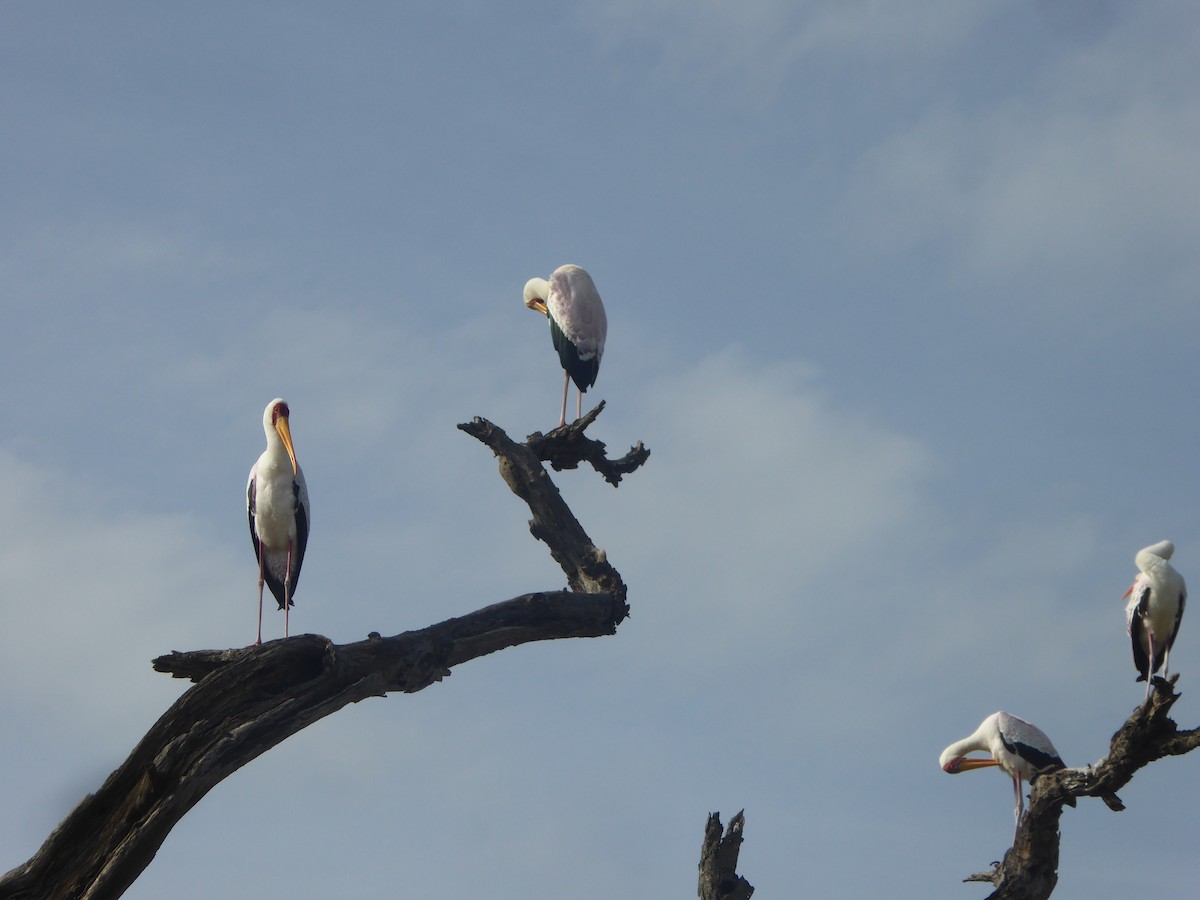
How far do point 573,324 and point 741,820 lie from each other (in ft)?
24.4

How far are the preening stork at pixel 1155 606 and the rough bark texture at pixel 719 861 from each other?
200 inches

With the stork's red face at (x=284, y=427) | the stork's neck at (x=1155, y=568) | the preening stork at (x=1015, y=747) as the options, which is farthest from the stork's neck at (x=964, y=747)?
the stork's red face at (x=284, y=427)

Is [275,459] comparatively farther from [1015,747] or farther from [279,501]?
[1015,747]

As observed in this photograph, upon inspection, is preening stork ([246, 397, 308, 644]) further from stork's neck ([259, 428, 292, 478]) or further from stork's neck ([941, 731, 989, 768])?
stork's neck ([941, 731, 989, 768])

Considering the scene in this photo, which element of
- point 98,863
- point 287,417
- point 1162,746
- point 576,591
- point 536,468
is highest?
point 287,417

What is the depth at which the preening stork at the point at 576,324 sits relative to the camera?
1653cm

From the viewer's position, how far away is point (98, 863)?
28.8ft

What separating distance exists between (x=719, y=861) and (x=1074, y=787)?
7.50 ft

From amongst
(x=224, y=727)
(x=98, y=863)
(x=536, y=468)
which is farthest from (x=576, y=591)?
(x=98, y=863)

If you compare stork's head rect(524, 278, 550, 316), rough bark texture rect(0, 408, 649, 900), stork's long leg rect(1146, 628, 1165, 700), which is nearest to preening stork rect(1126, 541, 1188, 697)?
stork's long leg rect(1146, 628, 1165, 700)

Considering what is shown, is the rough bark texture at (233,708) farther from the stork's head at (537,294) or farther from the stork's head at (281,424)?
the stork's head at (537,294)

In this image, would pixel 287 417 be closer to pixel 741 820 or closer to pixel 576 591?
pixel 576 591

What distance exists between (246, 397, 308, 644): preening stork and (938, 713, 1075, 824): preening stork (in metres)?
6.72

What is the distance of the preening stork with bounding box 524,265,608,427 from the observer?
1653 cm
